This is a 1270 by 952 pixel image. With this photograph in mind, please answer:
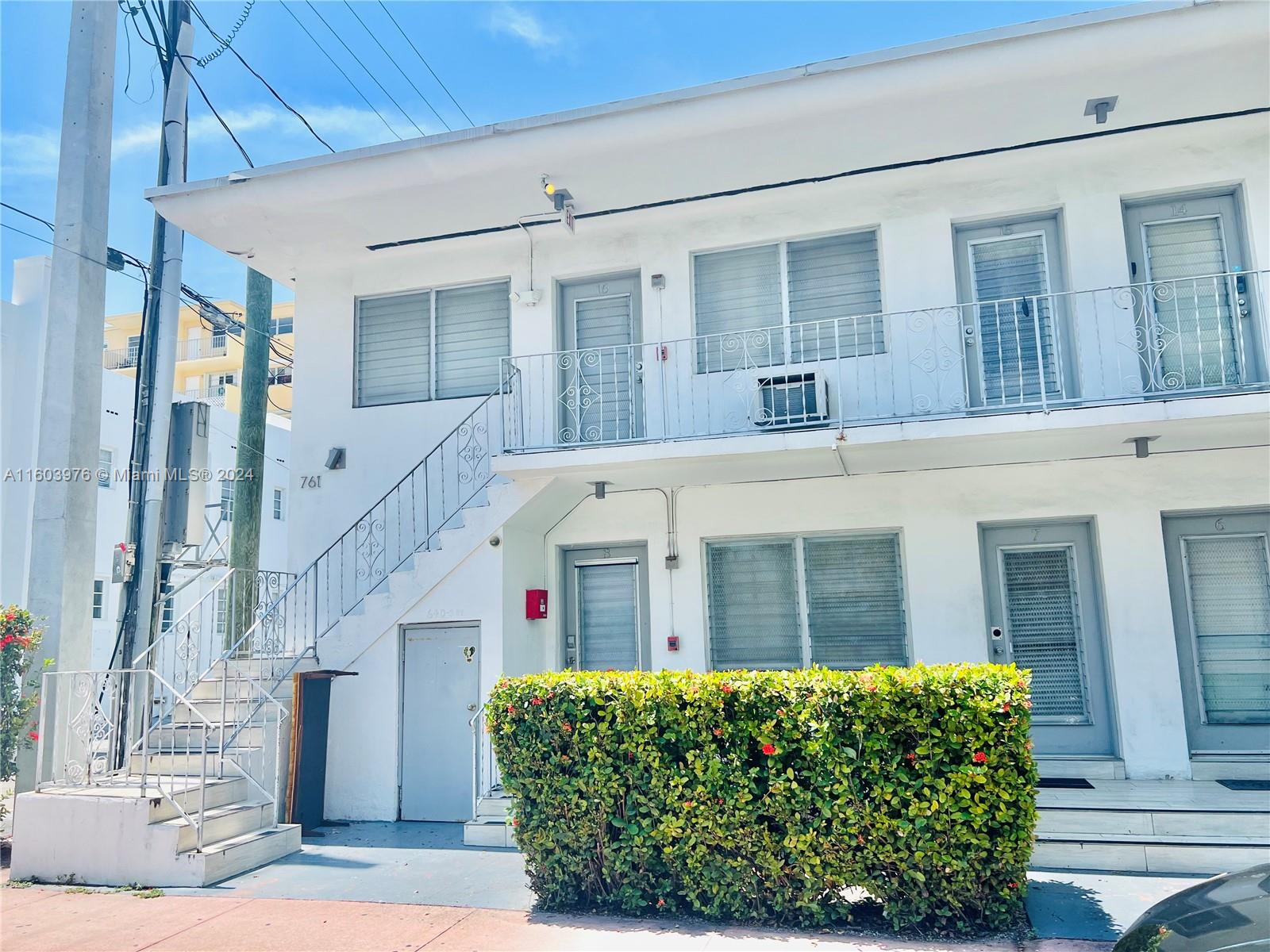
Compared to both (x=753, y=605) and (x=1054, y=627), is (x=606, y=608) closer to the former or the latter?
(x=753, y=605)

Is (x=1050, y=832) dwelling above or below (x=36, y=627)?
below

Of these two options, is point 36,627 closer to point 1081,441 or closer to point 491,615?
point 491,615

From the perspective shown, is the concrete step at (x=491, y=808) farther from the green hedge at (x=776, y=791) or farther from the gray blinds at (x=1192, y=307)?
the gray blinds at (x=1192, y=307)

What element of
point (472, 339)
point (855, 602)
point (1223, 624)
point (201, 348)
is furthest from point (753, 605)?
point (201, 348)

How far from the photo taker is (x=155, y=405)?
9.20 m

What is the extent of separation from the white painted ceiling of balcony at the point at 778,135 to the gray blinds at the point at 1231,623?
3.66 m

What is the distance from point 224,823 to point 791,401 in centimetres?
607

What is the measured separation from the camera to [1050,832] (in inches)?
271

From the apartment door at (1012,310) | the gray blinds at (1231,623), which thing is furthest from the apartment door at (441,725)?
the gray blinds at (1231,623)

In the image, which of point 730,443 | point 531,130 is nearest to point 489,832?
point 730,443

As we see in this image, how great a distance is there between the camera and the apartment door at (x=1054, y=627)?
333 inches

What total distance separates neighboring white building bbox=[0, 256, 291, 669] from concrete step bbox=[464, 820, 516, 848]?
14.4ft

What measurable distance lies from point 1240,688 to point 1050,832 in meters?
2.75

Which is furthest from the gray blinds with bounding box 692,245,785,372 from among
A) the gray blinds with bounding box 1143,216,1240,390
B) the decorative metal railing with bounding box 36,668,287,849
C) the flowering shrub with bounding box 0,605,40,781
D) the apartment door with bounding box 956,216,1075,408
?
the flowering shrub with bounding box 0,605,40,781
